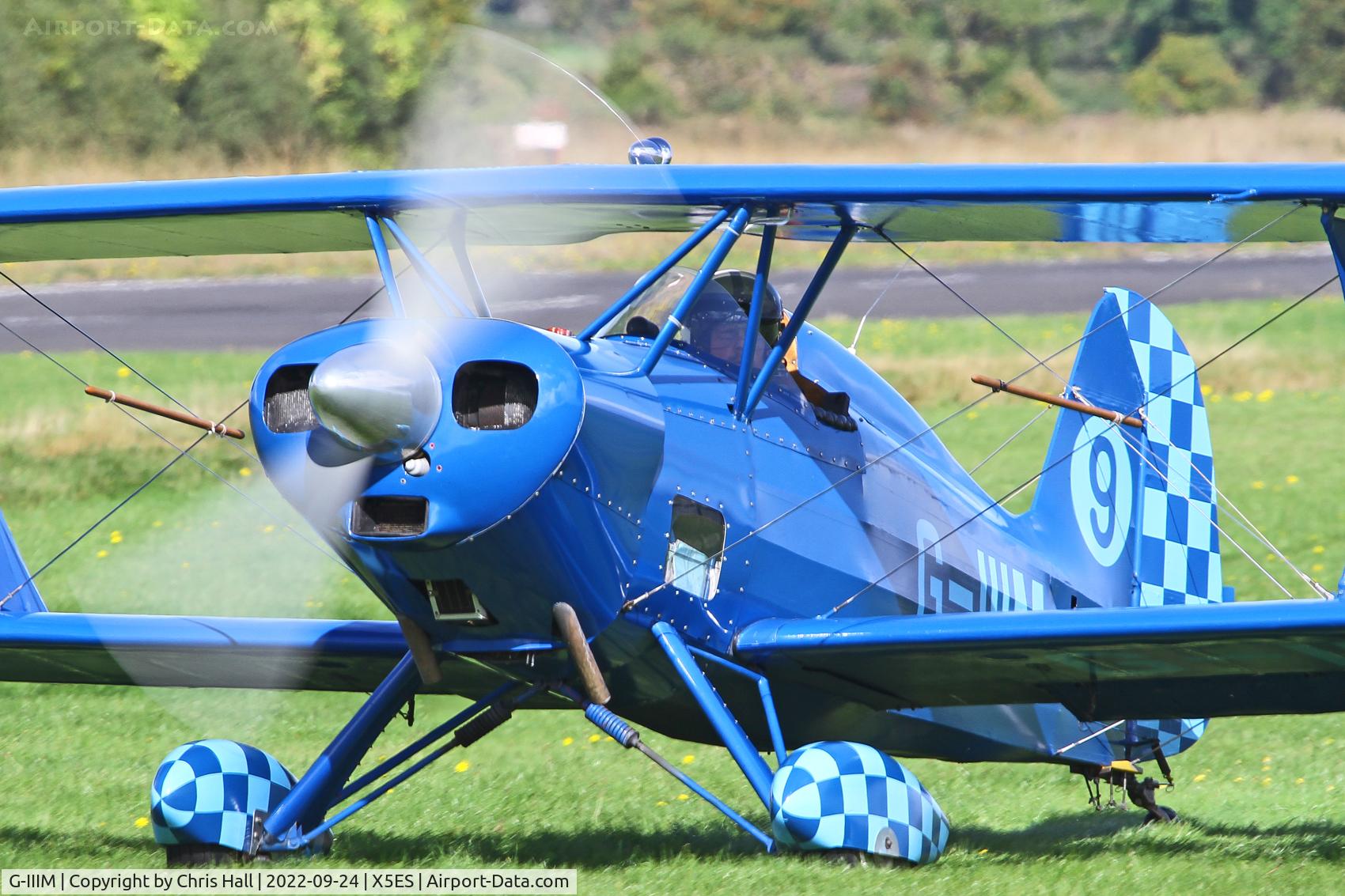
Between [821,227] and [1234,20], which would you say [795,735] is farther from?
[1234,20]

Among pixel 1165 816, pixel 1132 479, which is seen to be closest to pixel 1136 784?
pixel 1165 816

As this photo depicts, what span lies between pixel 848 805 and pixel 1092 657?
3.62 feet

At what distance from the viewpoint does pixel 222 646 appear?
7684 mm

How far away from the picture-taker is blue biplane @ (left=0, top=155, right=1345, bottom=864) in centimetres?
580

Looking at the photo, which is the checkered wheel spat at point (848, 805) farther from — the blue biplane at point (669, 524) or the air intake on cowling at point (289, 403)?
the air intake on cowling at point (289, 403)

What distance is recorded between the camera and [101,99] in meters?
27.3

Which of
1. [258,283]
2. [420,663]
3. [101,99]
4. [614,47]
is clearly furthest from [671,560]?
[614,47]

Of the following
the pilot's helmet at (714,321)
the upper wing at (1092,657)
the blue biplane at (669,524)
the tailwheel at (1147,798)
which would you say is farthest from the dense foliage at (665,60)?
the tailwheel at (1147,798)

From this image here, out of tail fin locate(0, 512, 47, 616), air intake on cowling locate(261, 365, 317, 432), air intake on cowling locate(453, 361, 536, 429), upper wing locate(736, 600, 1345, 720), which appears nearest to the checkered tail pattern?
upper wing locate(736, 600, 1345, 720)

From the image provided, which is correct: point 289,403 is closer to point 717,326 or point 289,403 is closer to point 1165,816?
point 717,326

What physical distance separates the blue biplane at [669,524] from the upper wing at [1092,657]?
2 cm

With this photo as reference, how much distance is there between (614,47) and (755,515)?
3202 centimetres

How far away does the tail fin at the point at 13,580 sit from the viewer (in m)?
8.12

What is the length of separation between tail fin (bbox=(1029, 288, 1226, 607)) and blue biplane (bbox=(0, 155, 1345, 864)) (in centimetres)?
109
